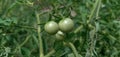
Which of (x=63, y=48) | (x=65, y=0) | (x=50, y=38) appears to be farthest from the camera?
(x=50, y=38)

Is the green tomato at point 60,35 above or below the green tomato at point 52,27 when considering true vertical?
below

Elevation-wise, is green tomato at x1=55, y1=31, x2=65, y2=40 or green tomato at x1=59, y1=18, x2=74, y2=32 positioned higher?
green tomato at x1=59, y1=18, x2=74, y2=32

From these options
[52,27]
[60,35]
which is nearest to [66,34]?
[60,35]

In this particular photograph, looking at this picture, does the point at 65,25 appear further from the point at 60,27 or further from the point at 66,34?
the point at 66,34

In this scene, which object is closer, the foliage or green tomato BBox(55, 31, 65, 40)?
green tomato BBox(55, 31, 65, 40)

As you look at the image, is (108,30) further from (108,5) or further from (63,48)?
(63,48)

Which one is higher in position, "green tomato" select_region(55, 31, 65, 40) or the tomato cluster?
the tomato cluster

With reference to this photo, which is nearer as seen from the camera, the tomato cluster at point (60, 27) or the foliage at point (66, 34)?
the tomato cluster at point (60, 27)

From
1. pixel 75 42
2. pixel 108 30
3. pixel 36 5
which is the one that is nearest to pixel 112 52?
pixel 108 30
